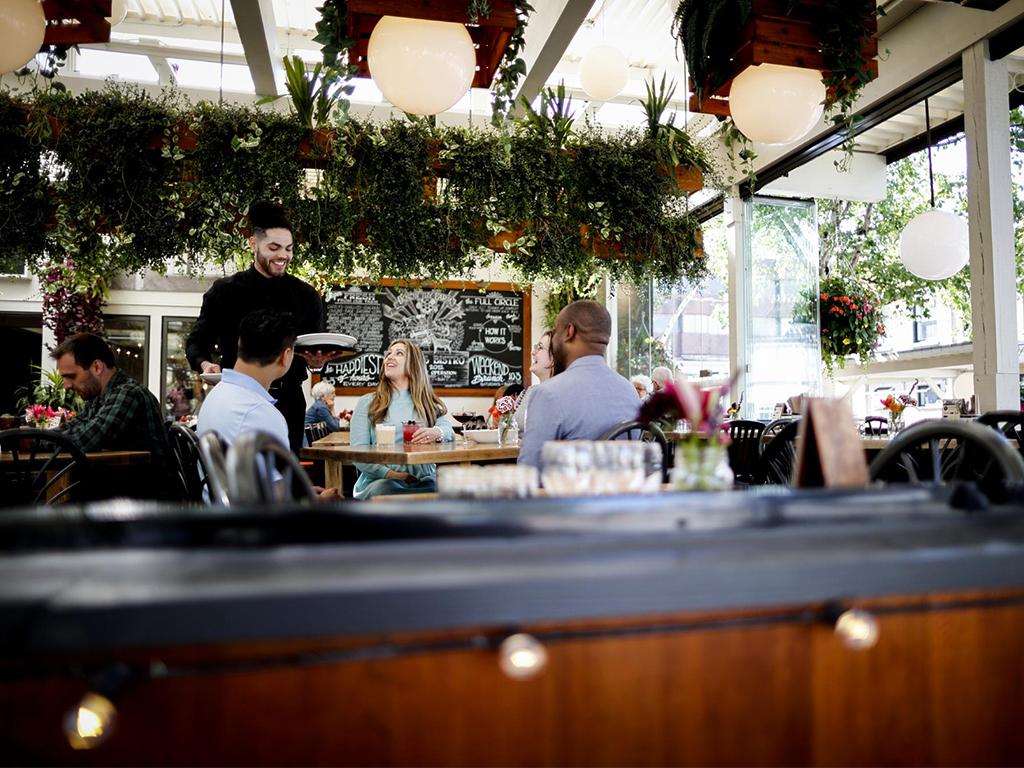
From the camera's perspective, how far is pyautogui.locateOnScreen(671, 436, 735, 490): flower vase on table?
1.24 metres

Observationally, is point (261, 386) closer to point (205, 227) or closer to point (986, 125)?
point (205, 227)

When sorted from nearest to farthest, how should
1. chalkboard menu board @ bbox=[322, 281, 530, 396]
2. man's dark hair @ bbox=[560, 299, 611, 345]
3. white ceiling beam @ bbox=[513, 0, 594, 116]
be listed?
man's dark hair @ bbox=[560, 299, 611, 345]
white ceiling beam @ bbox=[513, 0, 594, 116]
chalkboard menu board @ bbox=[322, 281, 530, 396]

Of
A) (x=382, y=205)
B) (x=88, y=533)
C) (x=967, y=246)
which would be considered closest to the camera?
(x=88, y=533)

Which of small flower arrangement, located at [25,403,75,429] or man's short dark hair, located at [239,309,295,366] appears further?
small flower arrangement, located at [25,403,75,429]

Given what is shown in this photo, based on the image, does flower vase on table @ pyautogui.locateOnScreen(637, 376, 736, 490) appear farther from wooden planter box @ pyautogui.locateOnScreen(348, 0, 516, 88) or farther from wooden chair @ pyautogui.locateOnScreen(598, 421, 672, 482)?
wooden planter box @ pyautogui.locateOnScreen(348, 0, 516, 88)

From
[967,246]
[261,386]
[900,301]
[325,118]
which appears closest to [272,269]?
[325,118]

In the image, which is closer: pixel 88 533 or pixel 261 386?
pixel 88 533

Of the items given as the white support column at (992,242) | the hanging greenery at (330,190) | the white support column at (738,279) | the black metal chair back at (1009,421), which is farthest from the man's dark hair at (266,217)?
the white support column at (738,279)

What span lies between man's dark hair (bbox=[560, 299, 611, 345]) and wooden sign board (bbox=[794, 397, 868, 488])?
1.50m

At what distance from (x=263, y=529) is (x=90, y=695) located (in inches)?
7.6

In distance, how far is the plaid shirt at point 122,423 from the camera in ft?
11.4

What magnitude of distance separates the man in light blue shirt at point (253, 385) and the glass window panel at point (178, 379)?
279 inches

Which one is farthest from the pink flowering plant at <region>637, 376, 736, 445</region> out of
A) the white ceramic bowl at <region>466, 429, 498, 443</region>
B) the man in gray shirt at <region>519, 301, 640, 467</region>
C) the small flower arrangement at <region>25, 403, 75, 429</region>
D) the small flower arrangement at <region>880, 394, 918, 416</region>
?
the small flower arrangement at <region>25, 403, 75, 429</region>

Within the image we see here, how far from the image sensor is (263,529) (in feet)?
2.36
